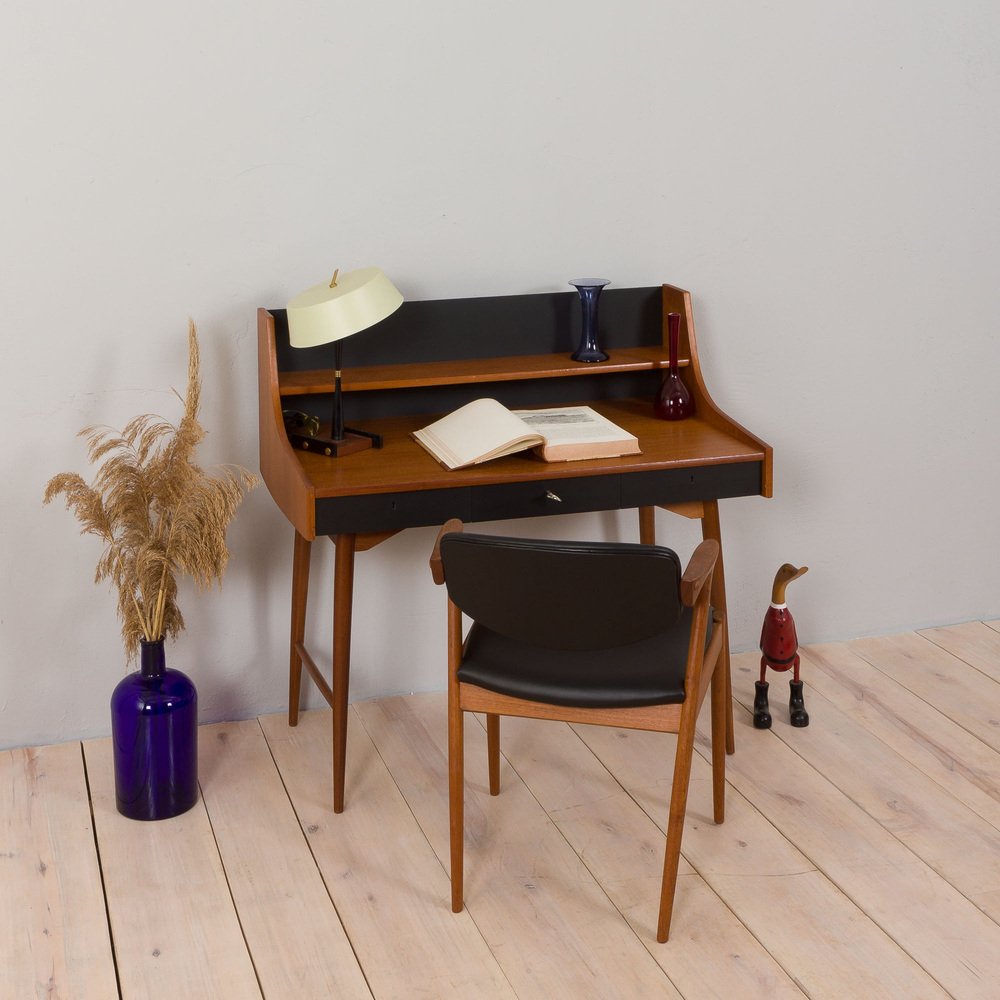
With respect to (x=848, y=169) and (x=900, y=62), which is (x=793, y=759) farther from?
(x=900, y=62)

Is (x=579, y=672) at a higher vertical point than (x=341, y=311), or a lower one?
lower

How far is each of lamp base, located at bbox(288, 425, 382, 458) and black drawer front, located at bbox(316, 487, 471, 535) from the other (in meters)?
0.21

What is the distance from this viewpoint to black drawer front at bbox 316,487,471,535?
8.40ft

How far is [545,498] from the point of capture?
2.69m

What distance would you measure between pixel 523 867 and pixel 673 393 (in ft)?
3.70

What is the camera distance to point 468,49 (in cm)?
292

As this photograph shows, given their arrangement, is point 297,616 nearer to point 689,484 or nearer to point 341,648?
point 341,648

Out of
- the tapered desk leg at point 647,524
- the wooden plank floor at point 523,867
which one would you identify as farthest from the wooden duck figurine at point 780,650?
the tapered desk leg at point 647,524

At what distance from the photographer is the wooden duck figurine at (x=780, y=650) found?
310cm

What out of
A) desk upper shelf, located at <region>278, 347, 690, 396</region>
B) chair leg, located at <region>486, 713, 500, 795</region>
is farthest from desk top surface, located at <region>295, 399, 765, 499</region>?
chair leg, located at <region>486, 713, 500, 795</region>

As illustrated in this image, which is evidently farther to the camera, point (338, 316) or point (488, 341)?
point (488, 341)

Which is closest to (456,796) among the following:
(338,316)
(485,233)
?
(338,316)

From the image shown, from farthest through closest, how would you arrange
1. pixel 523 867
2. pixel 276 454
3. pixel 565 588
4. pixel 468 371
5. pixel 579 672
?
pixel 468 371, pixel 276 454, pixel 523 867, pixel 579 672, pixel 565 588

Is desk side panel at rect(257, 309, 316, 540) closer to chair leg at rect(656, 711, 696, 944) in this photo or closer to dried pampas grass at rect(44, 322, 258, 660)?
dried pampas grass at rect(44, 322, 258, 660)
